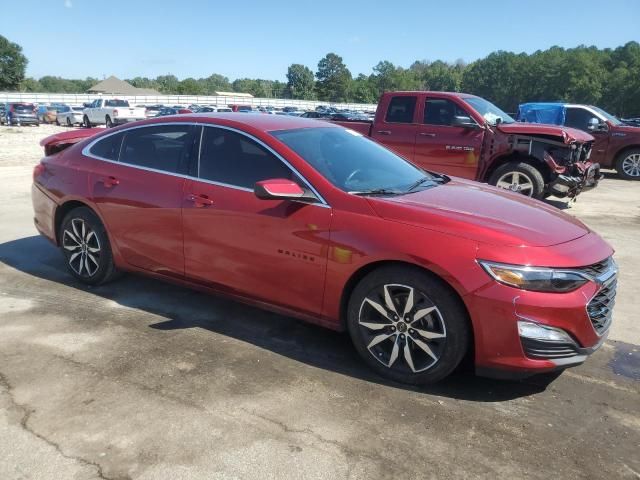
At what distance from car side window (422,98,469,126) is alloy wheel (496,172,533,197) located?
1.24 m

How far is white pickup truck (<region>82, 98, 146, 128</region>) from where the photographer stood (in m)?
31.2

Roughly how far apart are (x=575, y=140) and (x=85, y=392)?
809cm

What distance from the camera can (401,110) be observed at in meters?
9.59

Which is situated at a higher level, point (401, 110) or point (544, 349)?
point (401, 110)

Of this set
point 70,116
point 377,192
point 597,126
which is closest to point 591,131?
point 597,126

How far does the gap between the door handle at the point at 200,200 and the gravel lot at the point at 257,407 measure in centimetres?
96

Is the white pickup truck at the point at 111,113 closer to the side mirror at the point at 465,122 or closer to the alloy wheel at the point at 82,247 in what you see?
the side mirror at the point at 465,122

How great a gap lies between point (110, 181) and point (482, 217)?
3091 mm

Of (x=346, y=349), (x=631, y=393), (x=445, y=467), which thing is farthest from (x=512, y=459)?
(x=346, y=349)

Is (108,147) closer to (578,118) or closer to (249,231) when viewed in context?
(249,231)

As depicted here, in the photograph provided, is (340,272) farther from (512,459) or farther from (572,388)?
(572,388)

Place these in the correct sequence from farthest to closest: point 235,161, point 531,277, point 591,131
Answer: point 591,131 → point 235,161 → point 531,277

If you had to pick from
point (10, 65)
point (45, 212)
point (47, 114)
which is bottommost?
point (47, 114)

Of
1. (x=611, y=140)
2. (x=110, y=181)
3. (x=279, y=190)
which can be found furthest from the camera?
(x=611, y=140)
